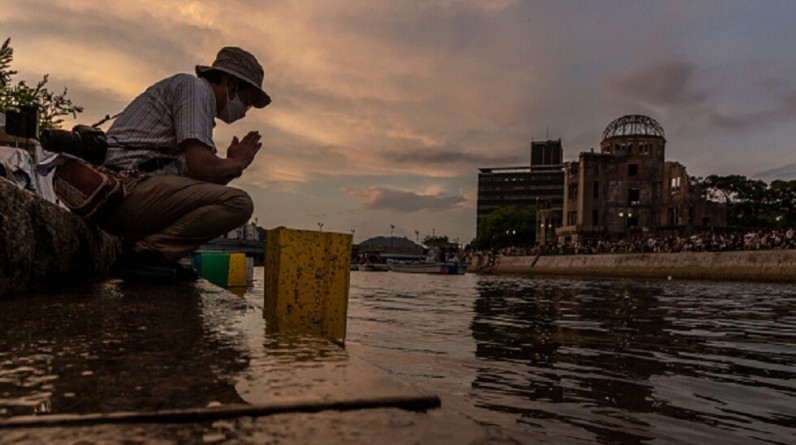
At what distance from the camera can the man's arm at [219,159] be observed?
4.33 m

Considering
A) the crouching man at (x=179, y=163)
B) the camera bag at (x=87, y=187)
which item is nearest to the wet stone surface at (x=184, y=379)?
the camera bag at (x=87, y=187)

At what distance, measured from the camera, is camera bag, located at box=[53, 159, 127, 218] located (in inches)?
171

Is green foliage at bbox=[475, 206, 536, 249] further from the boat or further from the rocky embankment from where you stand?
the rocky embankment

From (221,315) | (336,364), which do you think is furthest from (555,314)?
(336,364)

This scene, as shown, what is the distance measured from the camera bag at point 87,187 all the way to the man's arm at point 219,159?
1.72ft

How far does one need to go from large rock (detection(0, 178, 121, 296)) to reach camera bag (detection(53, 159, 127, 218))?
0.83 ft

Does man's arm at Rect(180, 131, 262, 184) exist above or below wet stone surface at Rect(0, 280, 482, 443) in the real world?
above

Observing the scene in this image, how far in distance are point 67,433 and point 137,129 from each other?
3768 millimetres

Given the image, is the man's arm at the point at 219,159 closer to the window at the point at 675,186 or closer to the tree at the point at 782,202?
the window at the point at 675,186

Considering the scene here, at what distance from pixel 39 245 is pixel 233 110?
1.67 meters

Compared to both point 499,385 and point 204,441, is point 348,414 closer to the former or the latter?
point 204,441

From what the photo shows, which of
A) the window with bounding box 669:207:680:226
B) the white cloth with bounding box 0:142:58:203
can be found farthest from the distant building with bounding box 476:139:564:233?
the white cloth with bounding box 0:142:58:203

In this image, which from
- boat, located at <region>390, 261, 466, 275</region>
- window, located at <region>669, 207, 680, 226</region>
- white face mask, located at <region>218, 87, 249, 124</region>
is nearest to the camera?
white face mask, located at <region>218, 87, 249, 124</region>

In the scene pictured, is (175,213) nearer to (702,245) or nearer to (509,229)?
(702,245)
